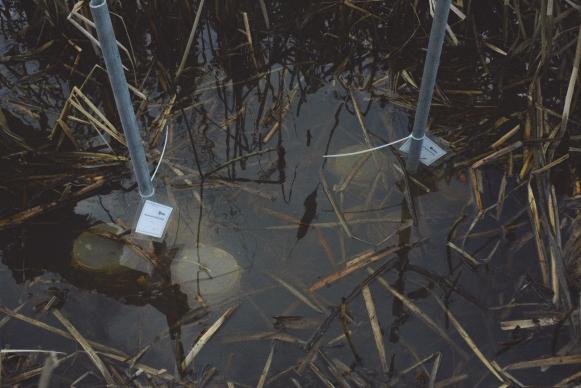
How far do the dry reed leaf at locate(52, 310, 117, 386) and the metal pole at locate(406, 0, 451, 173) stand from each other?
118 cm

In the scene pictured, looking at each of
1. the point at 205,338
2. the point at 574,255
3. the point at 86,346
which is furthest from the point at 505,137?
the point at 86,346

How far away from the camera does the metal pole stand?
1.58 meters

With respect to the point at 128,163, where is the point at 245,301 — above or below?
below

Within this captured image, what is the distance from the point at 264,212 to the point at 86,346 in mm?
705

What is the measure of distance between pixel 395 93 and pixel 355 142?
320mm

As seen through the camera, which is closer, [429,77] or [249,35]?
[429,77]

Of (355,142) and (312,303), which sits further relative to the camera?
(355,142)

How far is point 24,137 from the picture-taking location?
225 centimetres

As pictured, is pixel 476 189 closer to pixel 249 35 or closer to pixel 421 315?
pixel 421 315

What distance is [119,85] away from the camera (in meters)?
1.60

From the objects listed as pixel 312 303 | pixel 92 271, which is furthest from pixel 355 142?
pixel 92 271

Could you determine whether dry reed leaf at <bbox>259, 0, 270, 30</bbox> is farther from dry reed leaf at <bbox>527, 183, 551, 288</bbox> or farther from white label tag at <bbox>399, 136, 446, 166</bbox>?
dry reed leaf at <bbox>527, 183, 551, 288</bbox>

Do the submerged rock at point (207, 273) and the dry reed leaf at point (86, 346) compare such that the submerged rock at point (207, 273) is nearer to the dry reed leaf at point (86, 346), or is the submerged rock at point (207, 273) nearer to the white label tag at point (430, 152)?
the dry reed leaf at point (86, 346)

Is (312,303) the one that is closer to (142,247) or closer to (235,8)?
(142,247)
